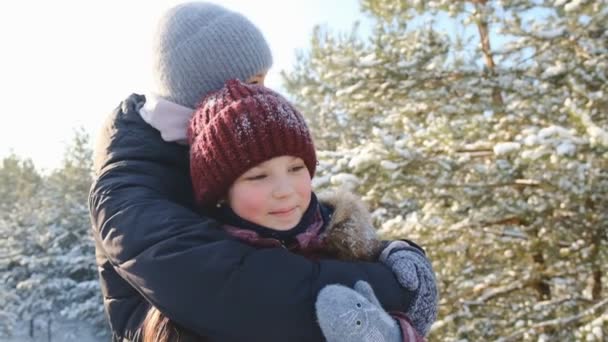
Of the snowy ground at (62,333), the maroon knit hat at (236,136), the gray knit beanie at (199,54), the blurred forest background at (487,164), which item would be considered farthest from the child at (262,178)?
the snowy ground at (62,333)

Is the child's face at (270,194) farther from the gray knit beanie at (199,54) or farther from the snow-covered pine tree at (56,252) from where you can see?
the snow-covered pine tree at (56,252)

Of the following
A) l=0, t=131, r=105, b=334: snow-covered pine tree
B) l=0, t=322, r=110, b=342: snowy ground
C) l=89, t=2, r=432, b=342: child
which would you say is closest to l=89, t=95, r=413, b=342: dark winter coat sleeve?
l=89, t=2, r=432, b=342: child

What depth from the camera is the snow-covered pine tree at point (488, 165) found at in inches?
222

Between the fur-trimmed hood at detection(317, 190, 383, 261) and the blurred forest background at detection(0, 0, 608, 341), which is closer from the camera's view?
the fur-trimmed hood at detection(317, 190, 383, 261)

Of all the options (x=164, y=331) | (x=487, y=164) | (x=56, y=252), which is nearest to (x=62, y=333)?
A: (x=56, y=252)

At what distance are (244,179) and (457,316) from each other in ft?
18.3

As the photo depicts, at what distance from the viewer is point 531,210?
6.00 m

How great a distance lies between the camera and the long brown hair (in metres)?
1.19

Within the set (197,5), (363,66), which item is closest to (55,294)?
(363,66)

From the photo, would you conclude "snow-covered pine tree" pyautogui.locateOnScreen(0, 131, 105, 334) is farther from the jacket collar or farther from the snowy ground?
the jacket collar

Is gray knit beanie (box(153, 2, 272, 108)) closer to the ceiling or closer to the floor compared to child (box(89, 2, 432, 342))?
closer to the ceiling

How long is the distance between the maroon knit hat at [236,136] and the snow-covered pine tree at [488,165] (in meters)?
4.02

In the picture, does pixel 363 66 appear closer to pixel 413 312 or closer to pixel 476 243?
pixel 476 243

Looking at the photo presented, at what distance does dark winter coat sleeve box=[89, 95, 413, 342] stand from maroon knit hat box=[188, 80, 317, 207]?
103 millimetres
